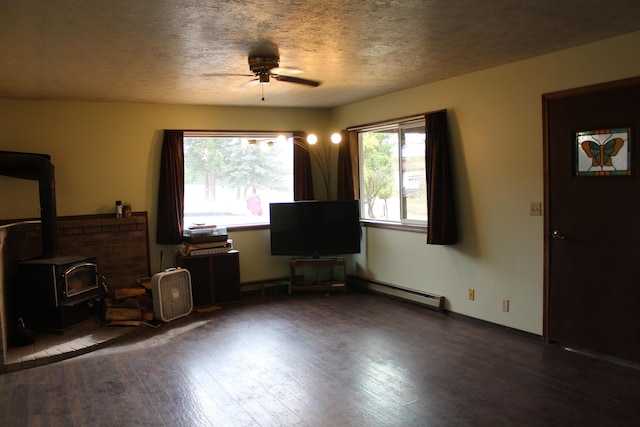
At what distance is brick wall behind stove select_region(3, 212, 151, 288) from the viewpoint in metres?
5.02

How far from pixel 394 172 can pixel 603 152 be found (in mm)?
2500

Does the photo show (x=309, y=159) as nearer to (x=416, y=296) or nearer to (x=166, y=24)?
(x=416, y=296)

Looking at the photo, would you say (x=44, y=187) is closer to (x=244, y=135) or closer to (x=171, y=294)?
(x=171, y=294)

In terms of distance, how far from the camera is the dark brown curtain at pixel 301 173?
253 inches

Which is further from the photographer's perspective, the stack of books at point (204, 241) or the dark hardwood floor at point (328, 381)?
the stack of books at point (204, 241)

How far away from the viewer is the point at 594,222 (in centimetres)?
365

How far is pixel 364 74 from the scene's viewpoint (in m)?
4.45

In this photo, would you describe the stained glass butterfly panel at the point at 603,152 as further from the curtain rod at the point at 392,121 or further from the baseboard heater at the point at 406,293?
the baseboard heater at the point at 406,293

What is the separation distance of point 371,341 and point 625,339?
1.93 meters

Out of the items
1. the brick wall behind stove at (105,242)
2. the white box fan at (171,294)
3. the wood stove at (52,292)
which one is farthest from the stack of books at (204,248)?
the wood stove at (52,292)

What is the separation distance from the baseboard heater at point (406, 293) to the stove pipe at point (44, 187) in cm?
351

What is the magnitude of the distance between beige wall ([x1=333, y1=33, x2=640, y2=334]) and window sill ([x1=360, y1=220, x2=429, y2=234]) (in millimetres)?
116

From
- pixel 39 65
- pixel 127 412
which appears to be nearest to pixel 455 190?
pixel 127 412

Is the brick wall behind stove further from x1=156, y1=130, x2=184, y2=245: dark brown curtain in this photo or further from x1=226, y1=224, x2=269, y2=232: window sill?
x1=226, y1=224, x2=269, y2=232: window sill
